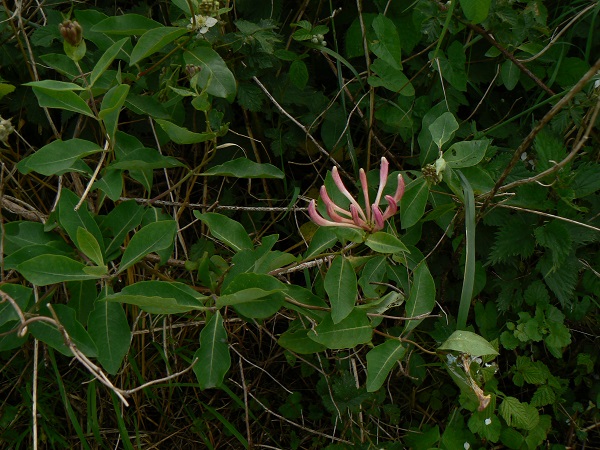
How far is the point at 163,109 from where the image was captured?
1653mm

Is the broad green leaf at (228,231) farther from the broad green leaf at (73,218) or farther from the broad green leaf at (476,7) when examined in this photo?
the broad green leaf at (476,7)

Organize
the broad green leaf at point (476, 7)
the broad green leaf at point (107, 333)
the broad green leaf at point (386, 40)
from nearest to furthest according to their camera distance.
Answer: the broad green leaf at point (107, 333), the broad green leaf at point (476, 7), the broad green leaf at point (386, 40)

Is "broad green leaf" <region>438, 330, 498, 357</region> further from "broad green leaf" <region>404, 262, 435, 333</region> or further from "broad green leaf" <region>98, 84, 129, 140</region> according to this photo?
"broad green leaf" <region>98, 84, 129, 140</region>

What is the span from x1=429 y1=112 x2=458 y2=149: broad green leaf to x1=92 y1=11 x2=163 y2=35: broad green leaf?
2.11ft

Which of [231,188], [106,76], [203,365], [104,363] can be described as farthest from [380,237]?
[231,188]

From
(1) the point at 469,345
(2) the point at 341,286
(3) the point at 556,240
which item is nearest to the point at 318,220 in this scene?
(2) the point at 341,286

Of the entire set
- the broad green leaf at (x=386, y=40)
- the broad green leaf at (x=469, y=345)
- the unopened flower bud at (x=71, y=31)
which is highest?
the unopened flower bud at (x=71, y=31)

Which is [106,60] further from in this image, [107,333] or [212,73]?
[107,333]

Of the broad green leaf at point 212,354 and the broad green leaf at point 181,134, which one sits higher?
the broad green leaf at point 181,134

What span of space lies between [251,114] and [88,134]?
462 mm

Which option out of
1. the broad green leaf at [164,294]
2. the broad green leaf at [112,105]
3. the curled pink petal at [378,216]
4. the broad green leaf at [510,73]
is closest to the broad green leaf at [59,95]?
the broad green leaf at [112,105]

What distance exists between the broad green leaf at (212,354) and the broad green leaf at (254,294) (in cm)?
6

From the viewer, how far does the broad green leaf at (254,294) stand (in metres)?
1.32

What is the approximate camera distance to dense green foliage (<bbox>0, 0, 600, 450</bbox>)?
1.60m
